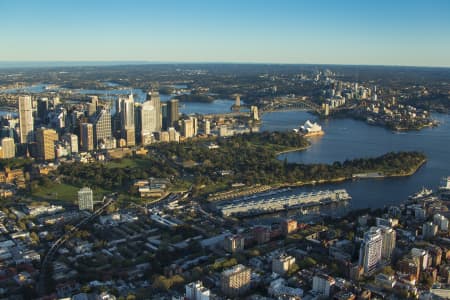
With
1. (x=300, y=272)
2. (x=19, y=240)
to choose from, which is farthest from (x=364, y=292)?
(x=19, y=240)

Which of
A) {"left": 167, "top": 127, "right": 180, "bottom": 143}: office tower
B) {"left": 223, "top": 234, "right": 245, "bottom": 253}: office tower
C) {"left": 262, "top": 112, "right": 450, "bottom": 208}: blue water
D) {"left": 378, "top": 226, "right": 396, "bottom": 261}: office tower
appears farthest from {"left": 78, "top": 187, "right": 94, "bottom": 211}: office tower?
{"left": 167, "top": 127, "right": 180, "bottom": 143}: office tower

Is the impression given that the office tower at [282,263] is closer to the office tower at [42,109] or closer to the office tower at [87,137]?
the office tower at [87,137]

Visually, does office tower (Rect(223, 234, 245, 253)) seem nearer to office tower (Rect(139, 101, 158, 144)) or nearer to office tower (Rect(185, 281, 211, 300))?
office tower (Rect(185, 281, 211, 300))

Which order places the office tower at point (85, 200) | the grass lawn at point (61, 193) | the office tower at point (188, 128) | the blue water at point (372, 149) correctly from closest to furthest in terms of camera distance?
the office tower at point (85, 200) → the grass lawn at point (61, 193) → the blue water at point (372, 149) → the office tower at point (188, 128)

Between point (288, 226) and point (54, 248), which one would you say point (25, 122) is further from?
point (288, 226)

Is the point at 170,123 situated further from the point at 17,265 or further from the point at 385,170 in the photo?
the point at 17,265

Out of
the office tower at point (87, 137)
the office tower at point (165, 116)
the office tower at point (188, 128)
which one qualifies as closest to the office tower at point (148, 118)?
the office tower at point (165, 116)
